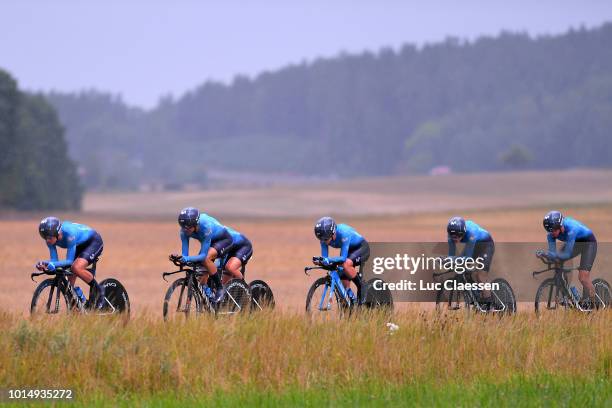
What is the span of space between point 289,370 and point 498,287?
4248 millimetres

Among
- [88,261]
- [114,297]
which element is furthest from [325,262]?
[88,261]

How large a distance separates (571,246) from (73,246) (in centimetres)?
658

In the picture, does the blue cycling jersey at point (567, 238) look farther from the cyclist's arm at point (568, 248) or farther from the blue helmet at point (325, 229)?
the blue helmet at point (325, 229)

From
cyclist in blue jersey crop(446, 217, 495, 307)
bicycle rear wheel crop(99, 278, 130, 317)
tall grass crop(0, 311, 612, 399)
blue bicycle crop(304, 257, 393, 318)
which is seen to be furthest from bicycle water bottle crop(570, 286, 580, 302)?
bicycle rear wheel crop(99, 278, 130, 317)

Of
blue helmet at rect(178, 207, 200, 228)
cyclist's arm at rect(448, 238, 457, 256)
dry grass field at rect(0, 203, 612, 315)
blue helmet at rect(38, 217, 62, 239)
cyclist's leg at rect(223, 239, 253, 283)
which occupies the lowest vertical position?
dry grass field at rect(0, 203, 612, 315)

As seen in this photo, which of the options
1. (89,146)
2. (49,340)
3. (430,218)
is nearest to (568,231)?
(49,340)

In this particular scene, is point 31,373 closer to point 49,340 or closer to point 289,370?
point 49,340

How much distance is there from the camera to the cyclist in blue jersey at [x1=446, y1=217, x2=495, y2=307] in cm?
1479

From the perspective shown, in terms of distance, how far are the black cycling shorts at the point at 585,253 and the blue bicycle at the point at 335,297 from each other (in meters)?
2.73

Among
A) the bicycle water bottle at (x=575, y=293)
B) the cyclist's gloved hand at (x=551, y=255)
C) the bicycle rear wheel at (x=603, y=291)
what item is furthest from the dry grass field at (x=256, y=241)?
the bicycle rear wheel at (x=603, y=291)

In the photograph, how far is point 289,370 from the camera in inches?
470

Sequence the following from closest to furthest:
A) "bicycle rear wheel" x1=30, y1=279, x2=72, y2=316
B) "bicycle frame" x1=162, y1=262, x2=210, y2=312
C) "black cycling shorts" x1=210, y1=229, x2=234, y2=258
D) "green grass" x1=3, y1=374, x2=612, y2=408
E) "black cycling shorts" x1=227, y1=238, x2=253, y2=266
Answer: "green grass" x1=3, y1=374, x2=612, y2=408
"bicycle rear wheel" x1=30, y1=279, x2=72, y2=316
"bicycle frame" x1=162, y1=262, x2=210, y2=312
"black cycling shorts" x1=210, y1=229, x2=234, y2=258
"black cycling shorts" x1=227, y1=238, x2=253, y2=266

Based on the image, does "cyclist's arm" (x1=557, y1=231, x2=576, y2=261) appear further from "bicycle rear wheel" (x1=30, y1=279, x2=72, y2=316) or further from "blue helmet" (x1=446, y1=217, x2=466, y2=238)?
"bicycle rear wheel" (x1=30, y1=279, x2=72, y2=316)

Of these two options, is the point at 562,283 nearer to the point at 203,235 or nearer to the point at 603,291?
the point at 603,291
